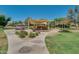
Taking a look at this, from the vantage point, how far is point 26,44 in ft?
4.35

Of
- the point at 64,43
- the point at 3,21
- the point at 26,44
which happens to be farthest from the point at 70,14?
the point at 3,21

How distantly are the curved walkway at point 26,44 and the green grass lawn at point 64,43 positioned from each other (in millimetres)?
46

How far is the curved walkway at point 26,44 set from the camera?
52.1 inches

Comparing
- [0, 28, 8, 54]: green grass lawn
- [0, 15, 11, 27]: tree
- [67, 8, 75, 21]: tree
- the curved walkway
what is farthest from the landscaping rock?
[67, 8, 75, 21]: tree

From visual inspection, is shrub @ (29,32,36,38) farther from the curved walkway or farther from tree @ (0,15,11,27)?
tree @ (0,15,11,27)

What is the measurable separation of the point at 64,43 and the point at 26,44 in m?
0.28

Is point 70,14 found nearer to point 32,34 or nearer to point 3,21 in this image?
point 32,34

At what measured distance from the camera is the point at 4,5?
130cm

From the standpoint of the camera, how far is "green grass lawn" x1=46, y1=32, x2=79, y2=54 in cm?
132

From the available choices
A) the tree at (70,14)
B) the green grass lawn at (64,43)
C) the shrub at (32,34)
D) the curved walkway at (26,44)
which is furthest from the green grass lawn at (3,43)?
the tree at (70,14)

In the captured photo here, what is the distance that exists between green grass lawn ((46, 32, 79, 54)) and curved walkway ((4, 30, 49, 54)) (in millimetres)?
46
